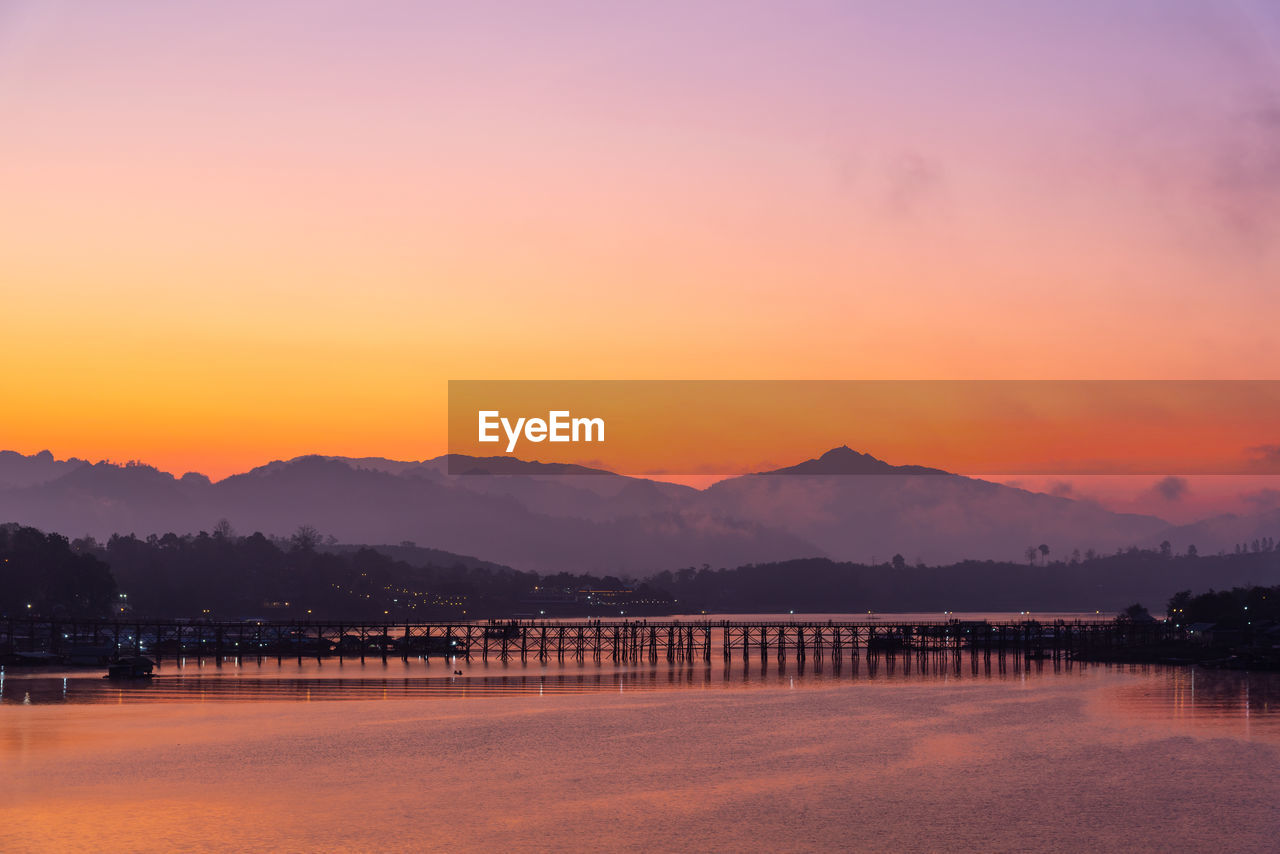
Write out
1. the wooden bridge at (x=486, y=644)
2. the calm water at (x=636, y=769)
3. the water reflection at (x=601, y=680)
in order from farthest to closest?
the wooden bridge at (x=486, y=644)
the water reflection at (x=601, y=680)
the calm water at (x=636, y=769)

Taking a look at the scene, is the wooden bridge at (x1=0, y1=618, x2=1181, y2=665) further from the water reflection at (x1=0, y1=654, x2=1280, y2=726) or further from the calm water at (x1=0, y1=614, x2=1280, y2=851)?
the calm water at (x1=0, y1=614, x2=1280, y2=851)

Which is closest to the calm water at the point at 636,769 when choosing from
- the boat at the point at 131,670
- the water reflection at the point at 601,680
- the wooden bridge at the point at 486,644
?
the water reflection at the point at 601,680

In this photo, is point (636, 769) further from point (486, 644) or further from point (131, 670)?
point (486, 644)

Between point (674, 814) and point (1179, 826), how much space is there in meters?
18.2

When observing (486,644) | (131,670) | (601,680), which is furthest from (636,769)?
(486,644)

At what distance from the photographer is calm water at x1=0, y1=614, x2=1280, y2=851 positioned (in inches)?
1692

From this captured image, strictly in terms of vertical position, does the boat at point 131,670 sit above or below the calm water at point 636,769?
below

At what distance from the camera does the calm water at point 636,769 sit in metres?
43.0

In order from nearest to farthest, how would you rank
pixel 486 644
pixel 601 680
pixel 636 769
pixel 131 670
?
pixel 636 769 < pixel 131 670 < pixel 601 680 < pixel 486 644

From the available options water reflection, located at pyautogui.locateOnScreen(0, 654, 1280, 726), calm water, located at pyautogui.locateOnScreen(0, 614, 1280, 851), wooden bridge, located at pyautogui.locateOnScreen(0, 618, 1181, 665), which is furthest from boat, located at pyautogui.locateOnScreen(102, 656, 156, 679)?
wooden bridge, located at pyautogui.locateOnScreen(0, 618, 1181, 665)

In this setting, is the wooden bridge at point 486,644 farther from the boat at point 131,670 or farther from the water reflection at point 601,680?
the boat at point 131,670

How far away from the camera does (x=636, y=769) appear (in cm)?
5625

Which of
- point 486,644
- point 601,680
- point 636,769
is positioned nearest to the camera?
point 636,769

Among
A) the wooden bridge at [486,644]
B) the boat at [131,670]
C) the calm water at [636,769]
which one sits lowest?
the wooden bridge at [486,644]
